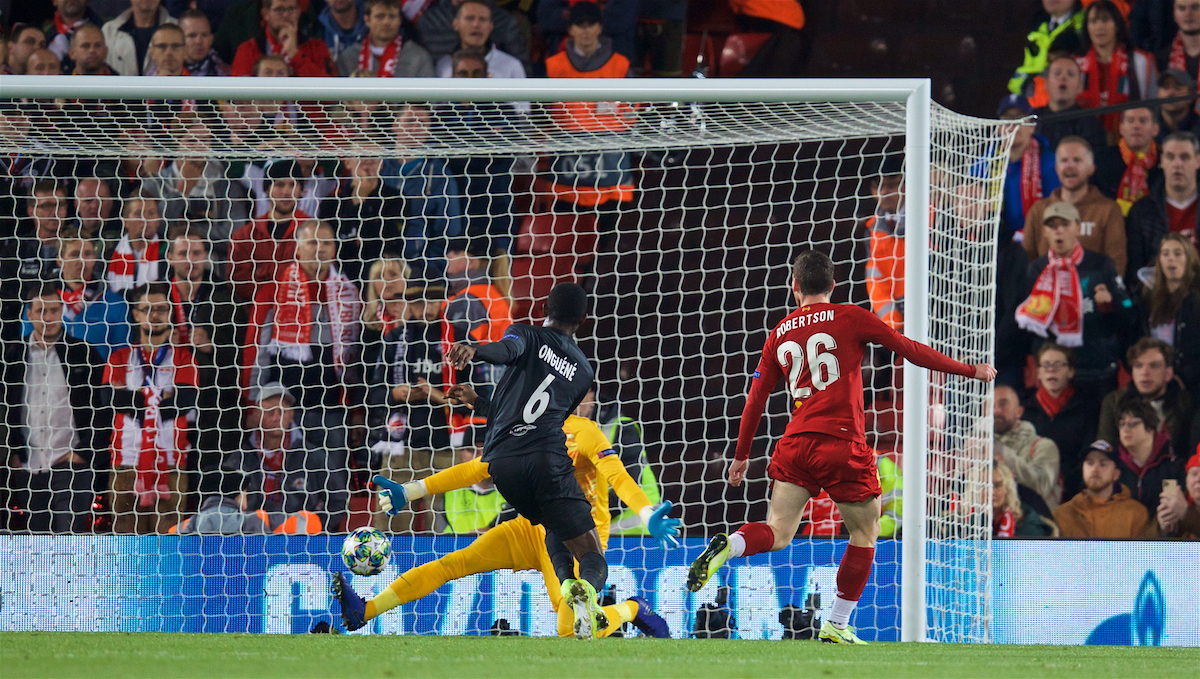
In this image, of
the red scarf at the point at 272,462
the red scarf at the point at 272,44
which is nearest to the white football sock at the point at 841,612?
the red scarf at the point at 272,462

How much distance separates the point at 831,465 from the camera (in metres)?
4.65

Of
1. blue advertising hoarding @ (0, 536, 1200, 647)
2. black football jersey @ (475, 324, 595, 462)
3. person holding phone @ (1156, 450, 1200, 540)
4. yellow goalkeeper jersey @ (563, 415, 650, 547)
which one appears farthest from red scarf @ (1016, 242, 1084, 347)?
black football jersey @ (475, 324, 595, 462)

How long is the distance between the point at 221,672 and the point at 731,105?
3528 millimetres

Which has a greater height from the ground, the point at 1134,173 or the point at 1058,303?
the point at 1134,173

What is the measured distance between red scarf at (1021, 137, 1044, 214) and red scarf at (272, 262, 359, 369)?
12.9 feet

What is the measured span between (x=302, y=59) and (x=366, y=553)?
3725mm

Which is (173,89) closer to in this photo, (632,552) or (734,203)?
(632,552)

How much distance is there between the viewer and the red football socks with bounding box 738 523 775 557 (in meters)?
4.69

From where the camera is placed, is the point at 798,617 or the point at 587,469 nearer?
the point at 587,469

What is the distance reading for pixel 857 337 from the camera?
15.4ft

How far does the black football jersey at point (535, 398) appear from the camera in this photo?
4828 millimetres

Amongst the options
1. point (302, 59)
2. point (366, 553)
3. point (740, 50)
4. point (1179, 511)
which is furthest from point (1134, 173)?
point (366, 553)

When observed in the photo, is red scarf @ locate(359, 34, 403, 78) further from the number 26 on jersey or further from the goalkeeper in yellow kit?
the number 26 on jersey

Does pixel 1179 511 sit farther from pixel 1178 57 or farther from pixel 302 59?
pixel 302 59
